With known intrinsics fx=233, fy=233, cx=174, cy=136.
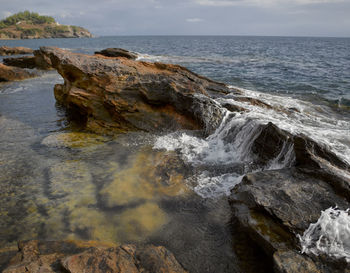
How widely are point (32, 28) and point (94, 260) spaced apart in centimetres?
15676

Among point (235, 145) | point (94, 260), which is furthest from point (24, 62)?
point (94, 260)

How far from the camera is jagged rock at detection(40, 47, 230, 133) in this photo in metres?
8.11

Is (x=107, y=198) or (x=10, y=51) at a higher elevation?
(x=10, y=51)

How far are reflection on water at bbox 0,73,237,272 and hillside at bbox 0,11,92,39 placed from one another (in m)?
135

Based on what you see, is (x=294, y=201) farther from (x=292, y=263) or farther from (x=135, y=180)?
(x=135, y=180)

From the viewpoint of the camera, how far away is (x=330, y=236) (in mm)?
3146

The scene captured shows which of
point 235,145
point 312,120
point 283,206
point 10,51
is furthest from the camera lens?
point 10,51

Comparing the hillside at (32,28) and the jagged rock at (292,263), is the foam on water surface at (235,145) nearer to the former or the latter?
the jagged rock at (292,263)

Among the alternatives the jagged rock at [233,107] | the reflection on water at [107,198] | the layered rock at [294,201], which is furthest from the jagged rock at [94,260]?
the jagged rock at [233,107]

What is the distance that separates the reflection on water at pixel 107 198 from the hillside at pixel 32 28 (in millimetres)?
134767

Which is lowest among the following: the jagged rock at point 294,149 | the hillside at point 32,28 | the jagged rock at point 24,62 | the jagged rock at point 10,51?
the jagged rock at point 294,149

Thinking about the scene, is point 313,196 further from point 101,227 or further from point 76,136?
point 76,136

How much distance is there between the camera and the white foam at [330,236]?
2.99 meters

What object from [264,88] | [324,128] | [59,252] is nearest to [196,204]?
[59,252]
